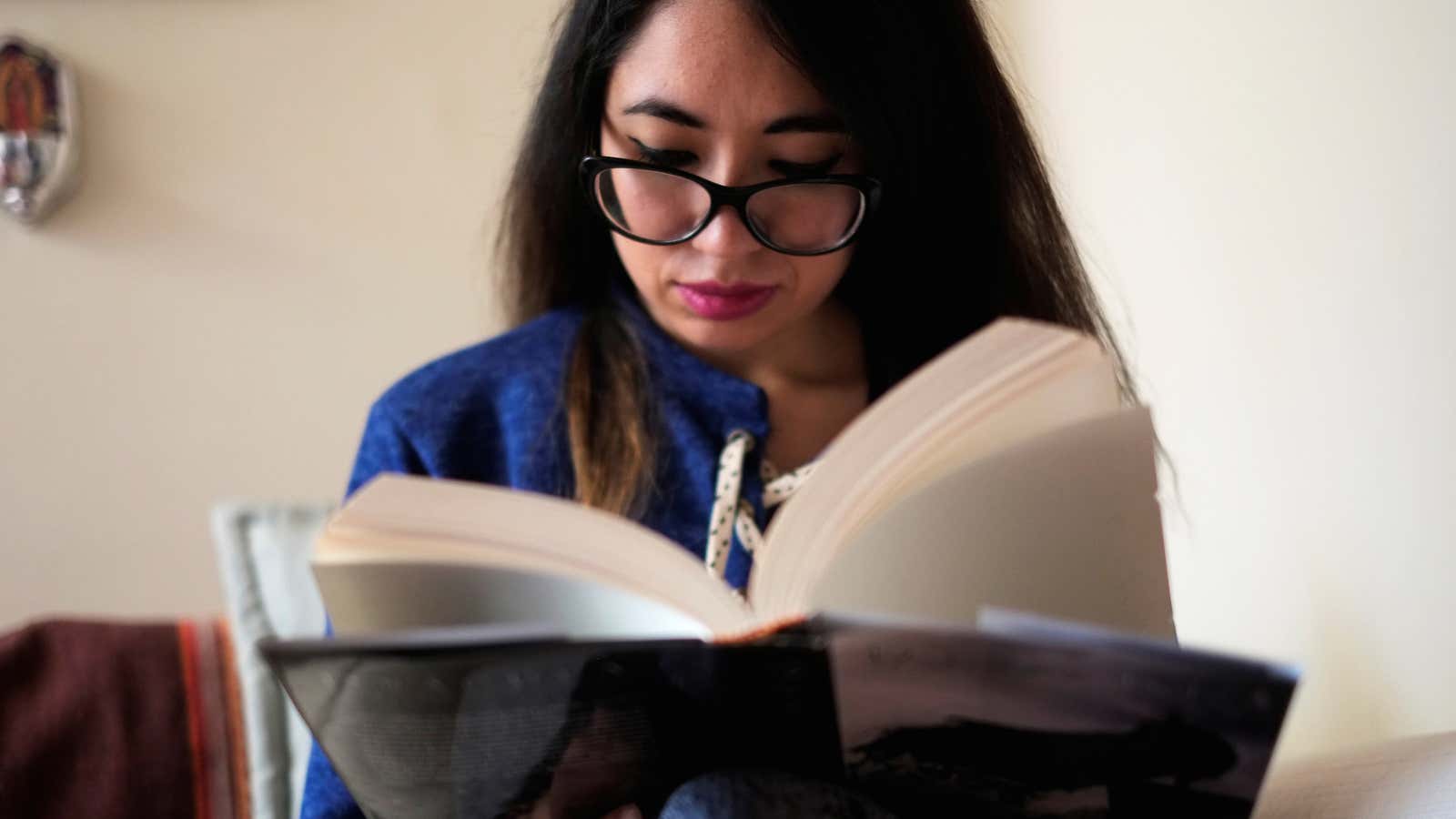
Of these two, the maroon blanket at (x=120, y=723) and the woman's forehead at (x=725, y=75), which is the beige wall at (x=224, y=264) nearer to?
the maroon blanket at (x=120, y=723)

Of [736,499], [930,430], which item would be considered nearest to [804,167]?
[736,499]

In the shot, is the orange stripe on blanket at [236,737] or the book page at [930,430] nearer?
the book page at [930,430]

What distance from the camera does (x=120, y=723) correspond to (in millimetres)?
1074

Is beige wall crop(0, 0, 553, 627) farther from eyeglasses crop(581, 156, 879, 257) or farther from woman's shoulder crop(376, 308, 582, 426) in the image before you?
eyeglasses crop(581, 156, 879, 257)

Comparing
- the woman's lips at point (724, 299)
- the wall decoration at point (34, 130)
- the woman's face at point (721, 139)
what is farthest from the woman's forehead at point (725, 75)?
the wall decoration at point (34, 130)

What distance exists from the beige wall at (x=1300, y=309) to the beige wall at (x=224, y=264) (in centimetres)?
79

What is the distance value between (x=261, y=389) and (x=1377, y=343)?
4.07ft

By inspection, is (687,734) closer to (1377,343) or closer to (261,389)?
(1377,343)

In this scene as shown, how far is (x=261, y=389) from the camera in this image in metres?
1.62

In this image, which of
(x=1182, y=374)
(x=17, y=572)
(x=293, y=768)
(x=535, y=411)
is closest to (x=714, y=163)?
(x=535, y=411)

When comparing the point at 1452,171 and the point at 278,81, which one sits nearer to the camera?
the point at 1452,171

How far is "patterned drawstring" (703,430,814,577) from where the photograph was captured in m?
0.80

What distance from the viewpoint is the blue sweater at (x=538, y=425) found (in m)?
0.88

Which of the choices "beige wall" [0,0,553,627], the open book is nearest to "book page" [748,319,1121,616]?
the open book
